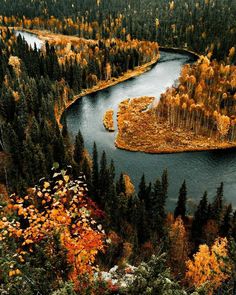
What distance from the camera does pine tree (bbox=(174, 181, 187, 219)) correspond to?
192ft

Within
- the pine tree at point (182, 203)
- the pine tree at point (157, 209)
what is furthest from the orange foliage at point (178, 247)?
the pine tree at point (182, 203)

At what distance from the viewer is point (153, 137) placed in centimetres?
9294

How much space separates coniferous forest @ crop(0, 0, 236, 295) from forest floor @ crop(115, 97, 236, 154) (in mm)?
724

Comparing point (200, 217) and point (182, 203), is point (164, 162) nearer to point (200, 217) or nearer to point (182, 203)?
point (182, 203)

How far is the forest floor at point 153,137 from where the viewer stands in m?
87.6

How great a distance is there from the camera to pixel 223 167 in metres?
80.1

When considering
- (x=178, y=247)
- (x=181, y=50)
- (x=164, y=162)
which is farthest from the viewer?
(x=181, y=50)

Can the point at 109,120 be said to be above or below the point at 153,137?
above

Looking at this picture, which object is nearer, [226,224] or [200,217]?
[226,224]

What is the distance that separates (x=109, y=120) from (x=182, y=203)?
1934 inches

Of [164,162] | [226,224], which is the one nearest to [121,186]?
[226,224]

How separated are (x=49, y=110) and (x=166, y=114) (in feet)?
119

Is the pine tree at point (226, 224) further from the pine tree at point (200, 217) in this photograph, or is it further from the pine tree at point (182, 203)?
the pine tree at point (182, 203)

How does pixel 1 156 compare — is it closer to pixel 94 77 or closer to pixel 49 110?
pixel 49 110
